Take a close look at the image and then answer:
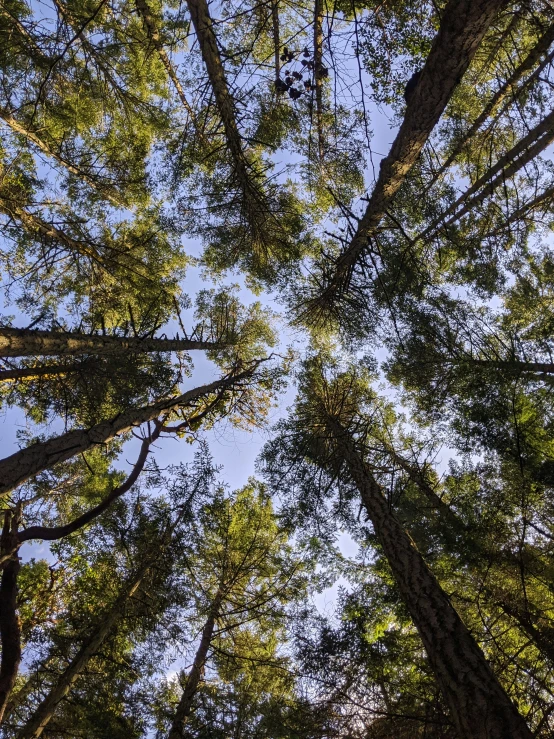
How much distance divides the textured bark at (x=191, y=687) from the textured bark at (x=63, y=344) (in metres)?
5.38

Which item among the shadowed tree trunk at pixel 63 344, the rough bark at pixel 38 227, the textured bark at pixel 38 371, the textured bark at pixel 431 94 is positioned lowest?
the textured bark at pixel 431 94

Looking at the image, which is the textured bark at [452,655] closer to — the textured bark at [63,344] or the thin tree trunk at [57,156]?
the textured bark at [63,344]

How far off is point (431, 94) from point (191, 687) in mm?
8961

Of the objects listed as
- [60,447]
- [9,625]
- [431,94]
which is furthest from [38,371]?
[431,94]

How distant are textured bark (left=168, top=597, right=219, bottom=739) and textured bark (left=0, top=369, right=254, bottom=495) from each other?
13.2 ft

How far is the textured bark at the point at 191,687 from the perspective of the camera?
607 cm

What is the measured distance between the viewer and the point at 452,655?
3.89 m

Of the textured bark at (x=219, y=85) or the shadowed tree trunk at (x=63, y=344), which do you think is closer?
the textured bark at (x=219, y=85)

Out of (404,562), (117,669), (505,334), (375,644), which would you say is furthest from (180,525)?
(505,334)

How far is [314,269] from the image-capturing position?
36.2 ft

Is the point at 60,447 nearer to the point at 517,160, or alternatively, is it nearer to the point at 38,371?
the point at 38,371

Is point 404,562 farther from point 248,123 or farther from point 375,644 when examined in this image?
point 248,123

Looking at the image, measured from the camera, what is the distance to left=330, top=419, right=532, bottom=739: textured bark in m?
3.26

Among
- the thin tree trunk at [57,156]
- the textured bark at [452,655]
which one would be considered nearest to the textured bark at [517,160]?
the textured bark at [452,655]
